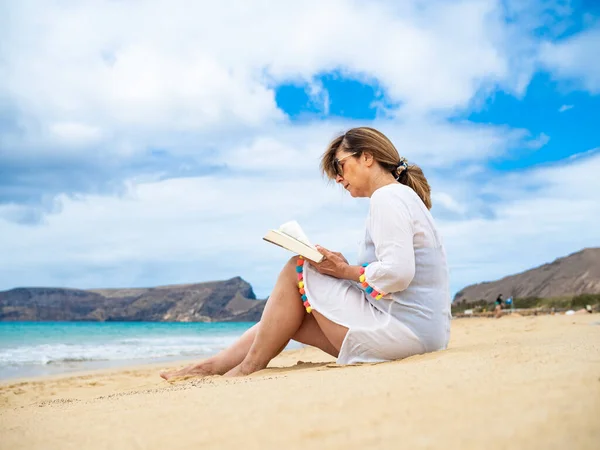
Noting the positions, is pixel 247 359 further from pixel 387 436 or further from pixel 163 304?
pixel 163 304

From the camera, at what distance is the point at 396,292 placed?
141 inches

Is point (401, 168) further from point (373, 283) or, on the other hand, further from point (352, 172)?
point (373, 283)

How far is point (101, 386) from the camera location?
21.7 ft

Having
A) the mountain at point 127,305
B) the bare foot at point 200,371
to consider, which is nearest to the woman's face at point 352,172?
the bare foot at point 200,371

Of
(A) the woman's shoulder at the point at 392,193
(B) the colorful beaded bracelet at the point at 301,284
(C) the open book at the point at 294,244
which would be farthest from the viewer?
(B) the colorful beaded bracelet at the point at 301,284

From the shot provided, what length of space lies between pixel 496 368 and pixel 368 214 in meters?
1.47

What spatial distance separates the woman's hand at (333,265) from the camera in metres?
3.69

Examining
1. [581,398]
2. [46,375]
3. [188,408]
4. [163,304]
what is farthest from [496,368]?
[163,304]

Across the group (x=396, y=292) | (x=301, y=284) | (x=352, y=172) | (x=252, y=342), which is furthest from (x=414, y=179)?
(x=252, y=342)

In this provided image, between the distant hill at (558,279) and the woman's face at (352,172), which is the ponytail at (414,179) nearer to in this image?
the woman's face at (352,172)

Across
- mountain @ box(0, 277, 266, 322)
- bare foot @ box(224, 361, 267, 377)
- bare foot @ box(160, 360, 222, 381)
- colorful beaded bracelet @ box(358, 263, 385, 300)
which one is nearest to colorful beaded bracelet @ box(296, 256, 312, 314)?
colorful beaded bracelet @ box(358, 263, 385, 300)

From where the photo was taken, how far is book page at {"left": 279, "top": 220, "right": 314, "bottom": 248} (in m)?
3.78

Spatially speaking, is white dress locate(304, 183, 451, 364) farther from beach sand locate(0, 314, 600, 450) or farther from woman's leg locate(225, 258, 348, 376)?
beach sand locate(0, 314, 600, 450)

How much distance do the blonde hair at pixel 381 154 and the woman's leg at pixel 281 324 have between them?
83cm
